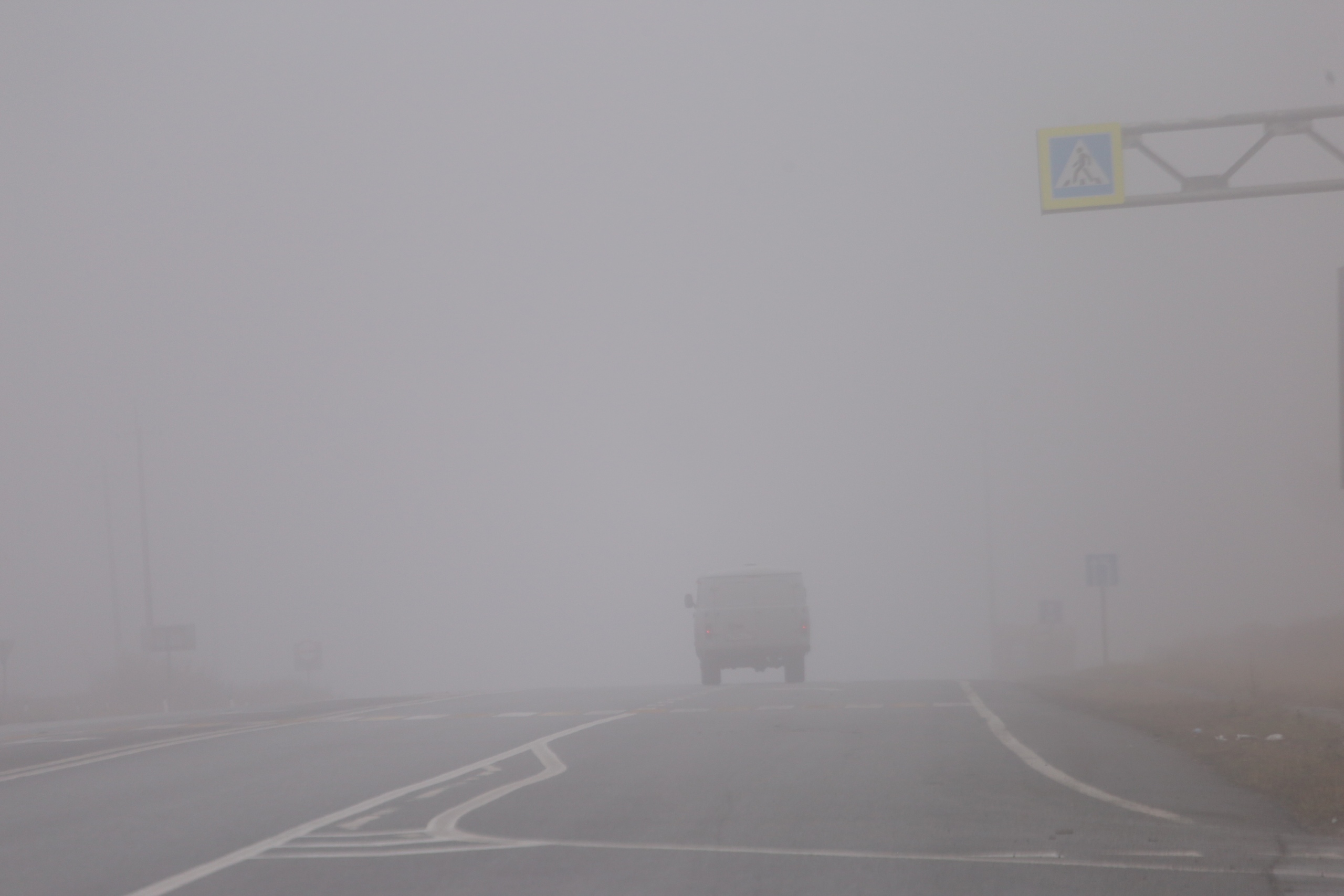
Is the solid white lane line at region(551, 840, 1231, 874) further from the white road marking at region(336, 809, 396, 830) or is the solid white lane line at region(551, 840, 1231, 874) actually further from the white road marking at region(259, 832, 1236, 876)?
the white road marking at region(336, 809, 396, 830)

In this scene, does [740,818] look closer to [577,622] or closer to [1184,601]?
[1184,601]

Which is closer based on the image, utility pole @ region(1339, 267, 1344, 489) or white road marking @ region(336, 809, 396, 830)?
white road marking @ region(336, 809, 396, 830)

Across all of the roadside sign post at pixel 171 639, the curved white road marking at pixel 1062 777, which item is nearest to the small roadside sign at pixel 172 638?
the roadside sign post at pixel 171 639

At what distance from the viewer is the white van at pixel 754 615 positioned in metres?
30.2

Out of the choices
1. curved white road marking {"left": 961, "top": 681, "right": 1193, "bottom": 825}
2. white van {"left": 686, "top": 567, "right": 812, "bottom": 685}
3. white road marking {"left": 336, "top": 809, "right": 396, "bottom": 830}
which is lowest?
white van {"left": 686, "top": 567, "right": 812, "bottom": 685}

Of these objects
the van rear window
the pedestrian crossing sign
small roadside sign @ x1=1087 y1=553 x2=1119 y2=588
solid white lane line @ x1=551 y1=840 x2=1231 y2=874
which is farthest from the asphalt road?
small roadside sign @ x1=1087 y1=553 x2=1119 y2=588

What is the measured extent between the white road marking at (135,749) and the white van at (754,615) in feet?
33.4

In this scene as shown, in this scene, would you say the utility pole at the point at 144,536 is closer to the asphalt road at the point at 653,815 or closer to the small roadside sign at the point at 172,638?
the small roadside sign at the point at 172,638

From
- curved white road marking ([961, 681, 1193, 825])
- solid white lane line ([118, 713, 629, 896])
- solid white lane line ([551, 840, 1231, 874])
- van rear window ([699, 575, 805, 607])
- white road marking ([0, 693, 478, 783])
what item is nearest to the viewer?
solid white lane line ([118, 713, 629, 896])

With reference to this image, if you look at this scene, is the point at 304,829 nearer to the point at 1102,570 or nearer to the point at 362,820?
the point at 362,820

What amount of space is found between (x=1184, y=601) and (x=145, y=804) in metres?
63.9

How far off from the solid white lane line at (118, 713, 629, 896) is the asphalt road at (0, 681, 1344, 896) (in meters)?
0.03

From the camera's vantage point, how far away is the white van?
3025 centimetres

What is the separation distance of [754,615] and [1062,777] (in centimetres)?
1960
